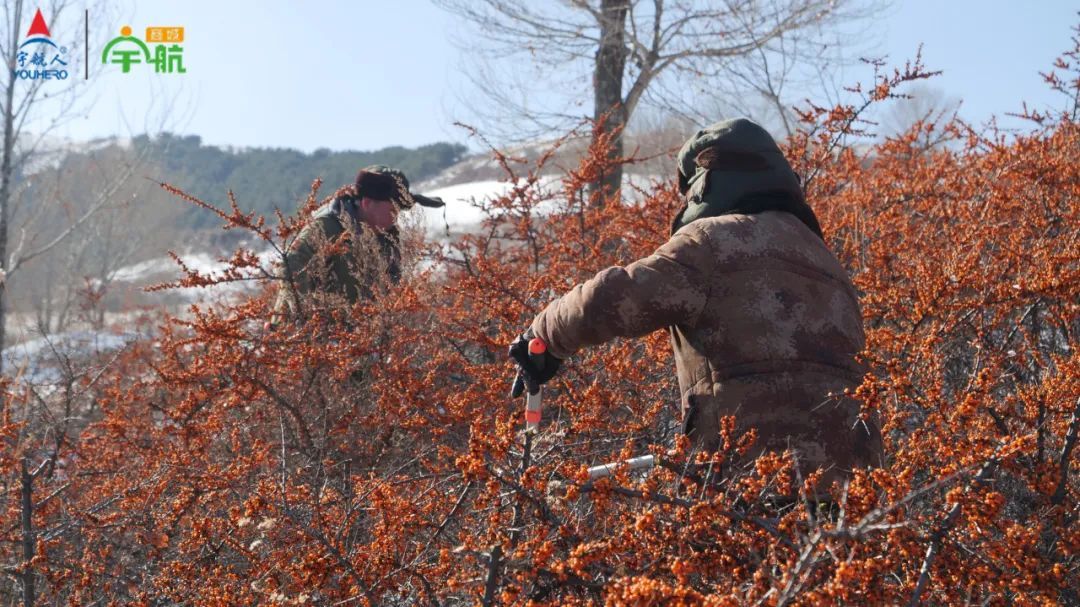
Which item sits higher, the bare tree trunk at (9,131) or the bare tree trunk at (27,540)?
the bare tree trunk at (9,131)

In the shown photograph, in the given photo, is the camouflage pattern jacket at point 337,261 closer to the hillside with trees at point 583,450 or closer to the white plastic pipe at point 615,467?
the hillside with trees at point 583,450

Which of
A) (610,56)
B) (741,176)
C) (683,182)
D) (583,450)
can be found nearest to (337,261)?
(583,450)

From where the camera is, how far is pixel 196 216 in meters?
47.7

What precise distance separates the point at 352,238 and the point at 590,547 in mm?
3085

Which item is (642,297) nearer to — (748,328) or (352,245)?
(748,328)

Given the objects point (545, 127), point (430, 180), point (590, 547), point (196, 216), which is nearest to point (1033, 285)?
point (590, 547)

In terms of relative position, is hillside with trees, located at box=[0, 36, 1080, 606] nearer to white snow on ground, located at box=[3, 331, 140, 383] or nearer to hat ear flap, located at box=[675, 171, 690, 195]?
white snow on ground, located at box=[3, 331, 140, 383]

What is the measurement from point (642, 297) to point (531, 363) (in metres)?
0.41

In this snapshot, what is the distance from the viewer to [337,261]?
16.9 feet

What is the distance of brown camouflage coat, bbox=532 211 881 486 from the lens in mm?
2580

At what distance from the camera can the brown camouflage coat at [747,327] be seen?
102 inches

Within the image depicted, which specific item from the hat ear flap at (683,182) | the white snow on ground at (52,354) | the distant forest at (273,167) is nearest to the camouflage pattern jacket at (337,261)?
the white snow on ground at (52,354)

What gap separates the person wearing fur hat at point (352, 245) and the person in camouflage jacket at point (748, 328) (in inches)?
80.1

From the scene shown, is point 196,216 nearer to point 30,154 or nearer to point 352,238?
point 30,154
